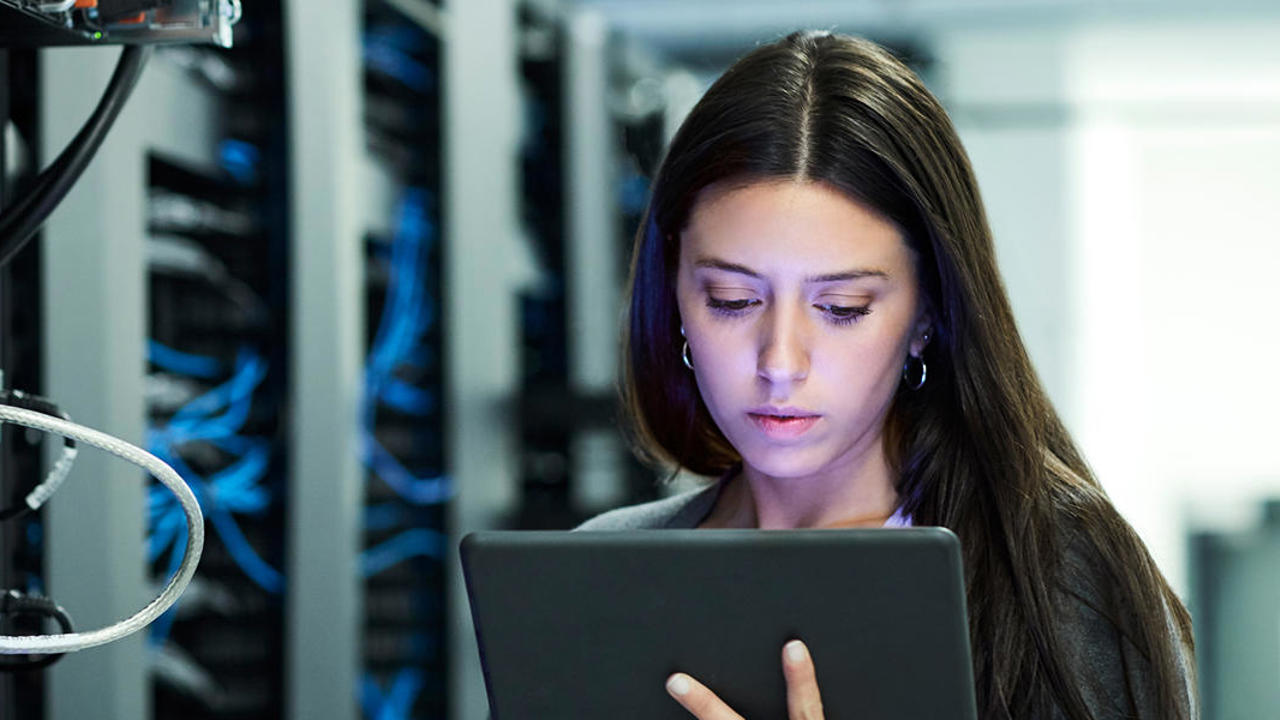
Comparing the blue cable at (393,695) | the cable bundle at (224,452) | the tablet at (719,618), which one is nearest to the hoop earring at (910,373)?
the tablet at (719,618)

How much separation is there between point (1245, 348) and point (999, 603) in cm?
453

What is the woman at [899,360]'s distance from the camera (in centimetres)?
94

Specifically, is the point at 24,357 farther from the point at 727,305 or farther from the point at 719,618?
the point at 719,618

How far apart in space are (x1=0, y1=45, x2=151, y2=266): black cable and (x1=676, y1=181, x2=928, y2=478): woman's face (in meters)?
0.45

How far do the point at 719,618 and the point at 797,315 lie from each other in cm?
Result: 29

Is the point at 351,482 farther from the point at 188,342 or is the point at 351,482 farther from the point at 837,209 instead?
the point at 837,209

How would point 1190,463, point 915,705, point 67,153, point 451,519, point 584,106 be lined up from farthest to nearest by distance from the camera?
point 1190,463, point 584,106, point 451,519, point 67,153, point 915,705

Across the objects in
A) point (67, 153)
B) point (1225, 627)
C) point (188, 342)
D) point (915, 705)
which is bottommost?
point (1225, 627)

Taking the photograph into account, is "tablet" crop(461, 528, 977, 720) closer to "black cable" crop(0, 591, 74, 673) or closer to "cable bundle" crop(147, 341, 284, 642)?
"black cable" crop(0, 591, 74, 673)

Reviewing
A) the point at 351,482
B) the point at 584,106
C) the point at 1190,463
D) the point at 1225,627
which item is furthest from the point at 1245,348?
the point at 351,482

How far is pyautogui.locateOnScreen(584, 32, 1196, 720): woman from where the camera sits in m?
0.94

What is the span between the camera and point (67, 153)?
93 cm

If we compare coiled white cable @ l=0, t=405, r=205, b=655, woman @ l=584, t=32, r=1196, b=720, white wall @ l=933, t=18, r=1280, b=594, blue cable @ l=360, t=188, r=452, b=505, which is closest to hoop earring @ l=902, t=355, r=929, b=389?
woman @ l=584, t=32, r=1196, b=720

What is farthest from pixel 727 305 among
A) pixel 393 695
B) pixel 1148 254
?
pixel 1148 254
